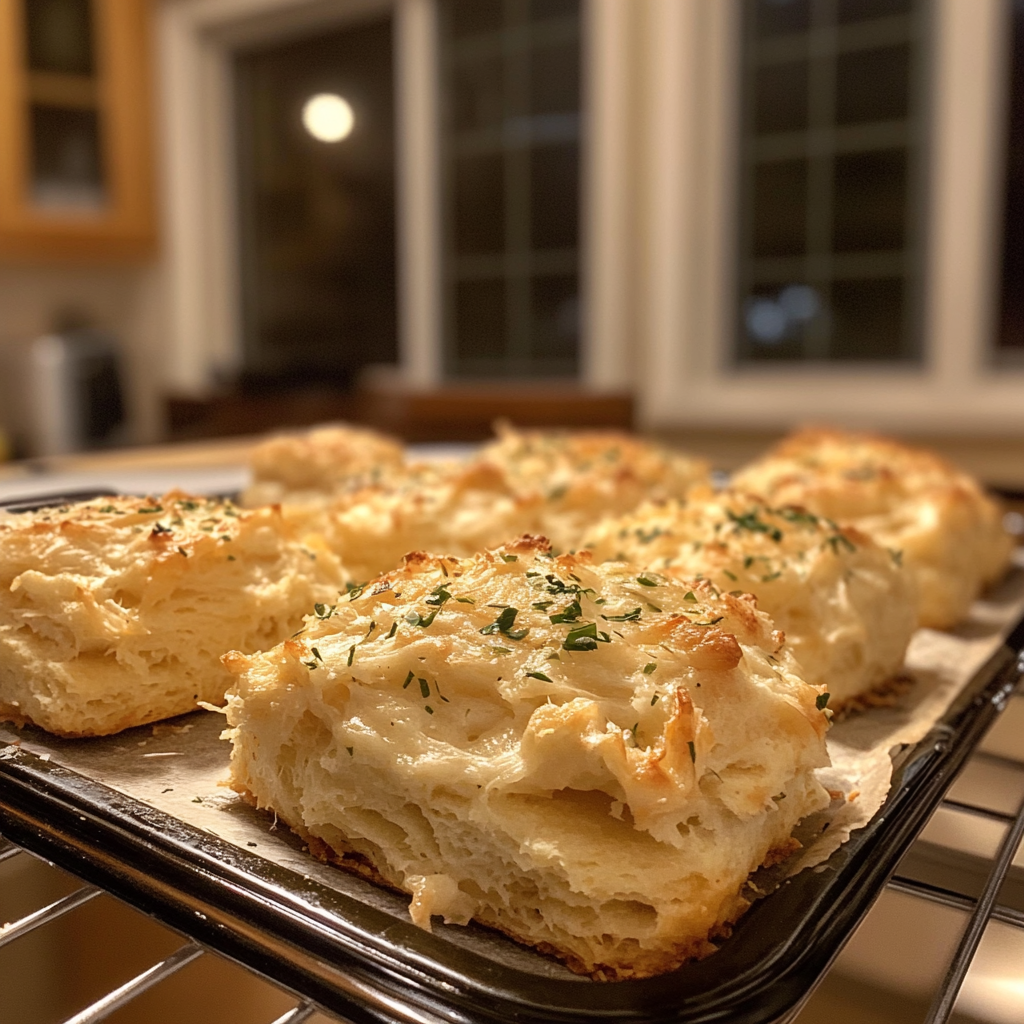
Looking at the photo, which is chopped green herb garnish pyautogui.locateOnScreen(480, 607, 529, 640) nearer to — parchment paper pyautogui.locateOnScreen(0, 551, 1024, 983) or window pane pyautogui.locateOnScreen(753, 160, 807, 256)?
parchment paper pyautogui.locateOnScreen(0, 551, 1024, 983)

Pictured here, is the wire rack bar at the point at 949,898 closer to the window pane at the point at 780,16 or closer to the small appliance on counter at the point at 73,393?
the window pane at the point at 780,16

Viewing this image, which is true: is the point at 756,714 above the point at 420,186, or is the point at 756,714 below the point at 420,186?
below

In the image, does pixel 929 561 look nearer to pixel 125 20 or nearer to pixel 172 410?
pixel 172 410

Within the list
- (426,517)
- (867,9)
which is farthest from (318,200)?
(426,517)

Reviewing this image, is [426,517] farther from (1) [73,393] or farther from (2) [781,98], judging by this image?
(1) [73,393]

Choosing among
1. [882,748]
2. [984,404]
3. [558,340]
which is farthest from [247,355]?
[882,748]

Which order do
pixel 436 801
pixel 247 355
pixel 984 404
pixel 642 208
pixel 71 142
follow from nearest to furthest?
pixel 436 801, pixel 984 404, pixel 642 208, pixel 71 142, pixel 247 355

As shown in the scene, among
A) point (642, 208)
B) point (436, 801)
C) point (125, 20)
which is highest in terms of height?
point (125, 20)
